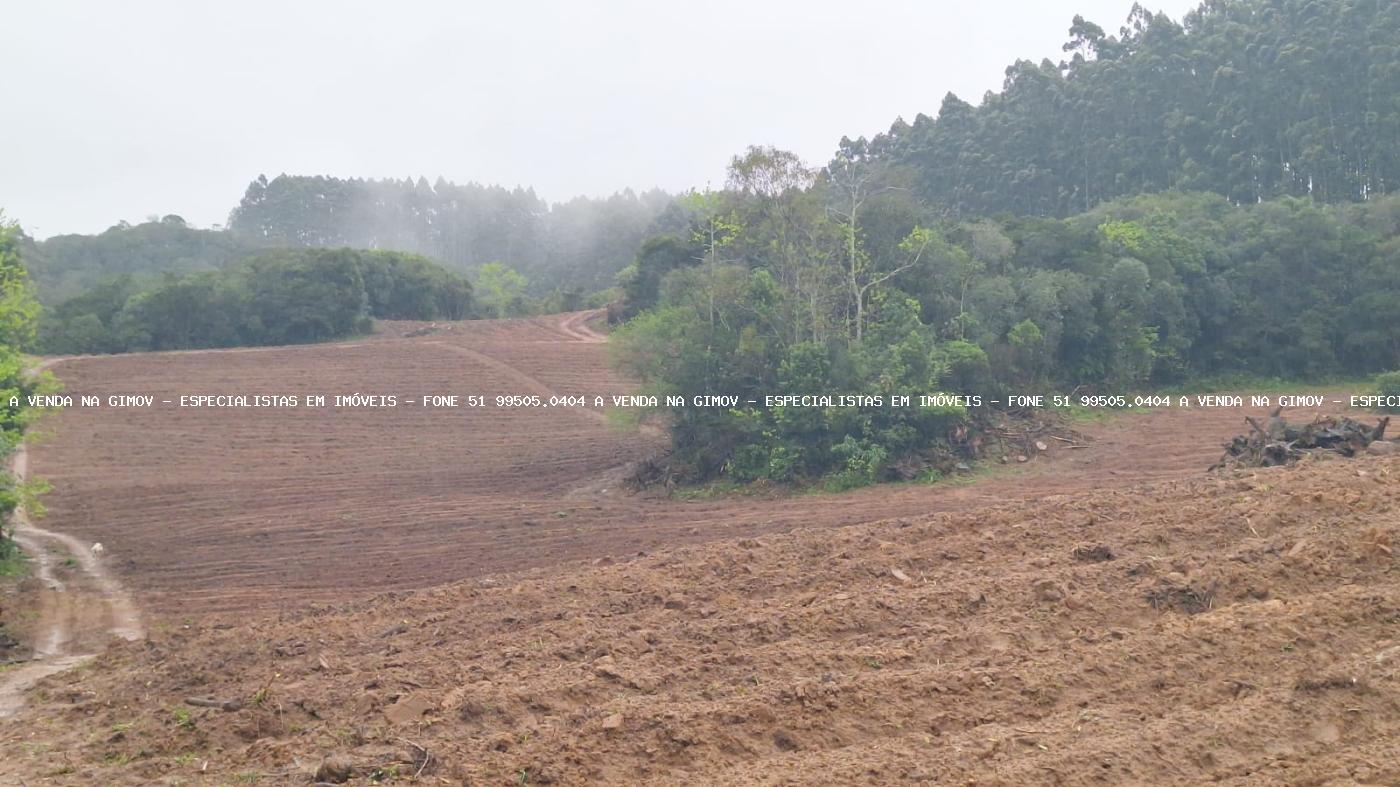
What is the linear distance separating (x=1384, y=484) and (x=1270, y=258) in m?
23.1

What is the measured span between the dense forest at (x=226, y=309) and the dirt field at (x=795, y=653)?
27091mm

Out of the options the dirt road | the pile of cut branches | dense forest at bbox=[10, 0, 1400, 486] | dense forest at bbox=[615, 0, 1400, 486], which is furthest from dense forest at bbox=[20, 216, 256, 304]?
the pile of cut branches

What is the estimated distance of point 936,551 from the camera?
991cm

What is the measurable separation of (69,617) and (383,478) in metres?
11.3

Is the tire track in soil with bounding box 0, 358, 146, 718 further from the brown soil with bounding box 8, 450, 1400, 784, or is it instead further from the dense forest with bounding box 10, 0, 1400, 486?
the dense forest with bounding box 10, 0, 1400, 486

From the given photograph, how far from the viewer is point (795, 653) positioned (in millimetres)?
7160

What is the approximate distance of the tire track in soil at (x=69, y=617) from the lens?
9.38 metres

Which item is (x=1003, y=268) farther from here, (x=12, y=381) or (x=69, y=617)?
(x=69, y=617)

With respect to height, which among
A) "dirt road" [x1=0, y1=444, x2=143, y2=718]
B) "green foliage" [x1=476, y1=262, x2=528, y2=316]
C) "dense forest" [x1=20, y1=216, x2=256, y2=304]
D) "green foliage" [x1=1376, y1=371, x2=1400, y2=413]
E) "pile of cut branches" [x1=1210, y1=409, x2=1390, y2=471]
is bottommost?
"dirt road" [x1=0, y1=444, x2=143, y2=718]

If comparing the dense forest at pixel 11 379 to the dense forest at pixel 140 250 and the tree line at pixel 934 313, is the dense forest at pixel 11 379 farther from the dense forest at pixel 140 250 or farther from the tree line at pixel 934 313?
the dense forest at pixel 140 250

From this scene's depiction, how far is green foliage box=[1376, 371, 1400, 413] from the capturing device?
22855 mm

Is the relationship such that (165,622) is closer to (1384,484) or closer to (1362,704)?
(1362,704)

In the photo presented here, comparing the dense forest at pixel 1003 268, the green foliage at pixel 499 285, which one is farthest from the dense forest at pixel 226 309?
the green foliage at pixel 499 285

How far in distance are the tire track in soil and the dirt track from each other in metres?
0.48
